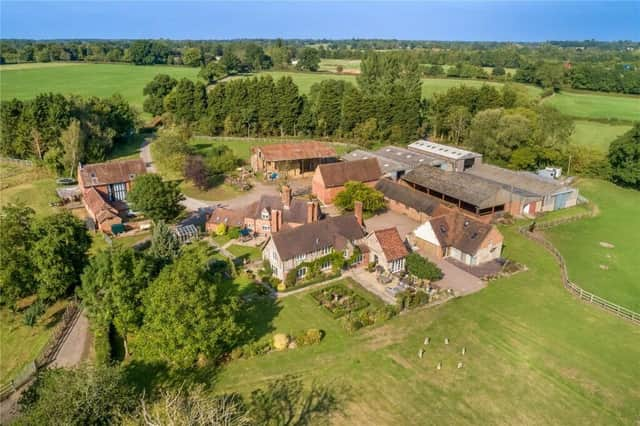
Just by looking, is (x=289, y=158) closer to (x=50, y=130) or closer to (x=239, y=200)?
(x=239, y=200)

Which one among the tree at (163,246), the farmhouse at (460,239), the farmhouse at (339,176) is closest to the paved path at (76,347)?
the tree at (163,246)

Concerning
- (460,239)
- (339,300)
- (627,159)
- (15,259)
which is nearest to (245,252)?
(339,300)

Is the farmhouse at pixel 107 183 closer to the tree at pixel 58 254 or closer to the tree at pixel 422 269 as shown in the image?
the tree at pixel 58 254

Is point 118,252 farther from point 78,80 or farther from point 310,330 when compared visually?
point 78,80

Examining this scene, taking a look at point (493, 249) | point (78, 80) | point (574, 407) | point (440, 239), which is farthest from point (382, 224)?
point (78, 80)

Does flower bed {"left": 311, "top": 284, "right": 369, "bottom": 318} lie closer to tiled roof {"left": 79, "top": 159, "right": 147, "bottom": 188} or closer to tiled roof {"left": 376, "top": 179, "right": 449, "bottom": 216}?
tiled roof {"left": 376, "top": 179, "right": 449, "bottom": 216}
